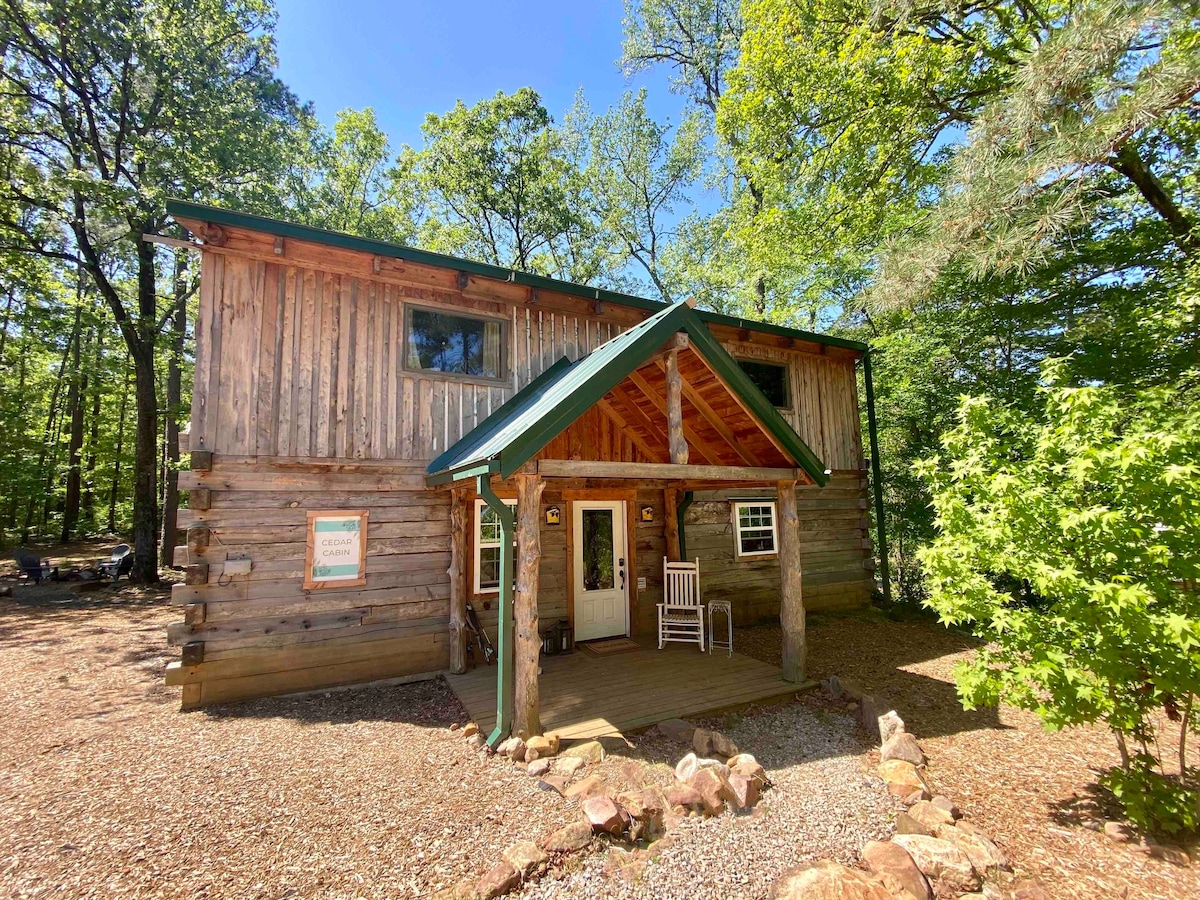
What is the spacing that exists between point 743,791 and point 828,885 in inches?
35.0

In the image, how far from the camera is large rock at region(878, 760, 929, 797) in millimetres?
3723

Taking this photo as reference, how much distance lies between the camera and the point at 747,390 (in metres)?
5.58

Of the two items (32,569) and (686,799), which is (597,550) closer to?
(686,799)

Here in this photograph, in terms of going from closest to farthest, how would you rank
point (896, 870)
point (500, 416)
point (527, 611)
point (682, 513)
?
point (896, 870)
point (527, 611)
point (500, 416)
point (682, 513)

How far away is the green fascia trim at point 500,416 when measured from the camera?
6281 mm


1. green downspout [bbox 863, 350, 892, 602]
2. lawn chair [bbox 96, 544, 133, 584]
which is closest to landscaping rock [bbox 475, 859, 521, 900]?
green downspout [bbox 863, 350, 892, 602]

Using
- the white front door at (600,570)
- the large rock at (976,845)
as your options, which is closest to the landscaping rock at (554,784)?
the large rock at (976,845)

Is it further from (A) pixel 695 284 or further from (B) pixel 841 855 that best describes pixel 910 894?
(A) pixel 695 284

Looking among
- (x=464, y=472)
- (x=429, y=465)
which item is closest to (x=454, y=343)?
(x=429, y=465)

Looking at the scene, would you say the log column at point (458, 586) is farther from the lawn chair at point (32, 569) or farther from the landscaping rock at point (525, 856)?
the lawn chair at point (32, 569)

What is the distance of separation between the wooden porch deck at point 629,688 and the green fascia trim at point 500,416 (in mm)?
2751

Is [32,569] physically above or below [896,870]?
above

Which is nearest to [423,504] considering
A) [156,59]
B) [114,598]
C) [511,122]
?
[114,598]

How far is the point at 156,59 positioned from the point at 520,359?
13183mm
